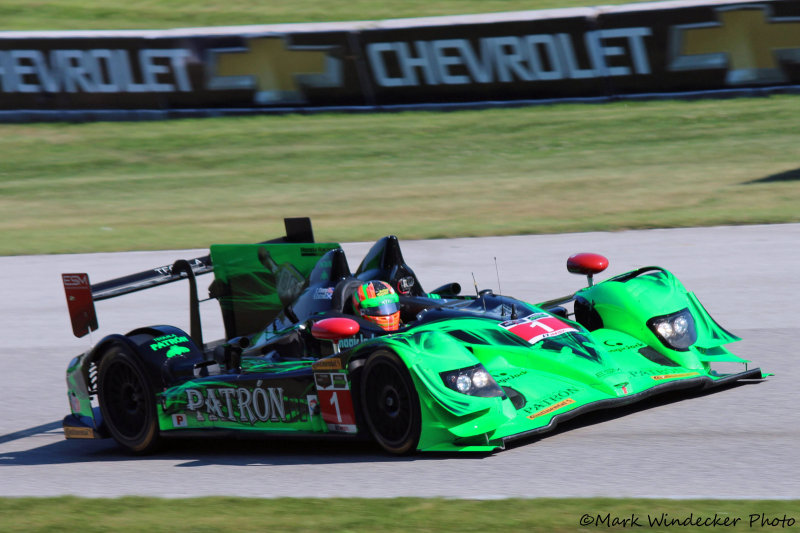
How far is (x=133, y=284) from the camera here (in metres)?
8.38

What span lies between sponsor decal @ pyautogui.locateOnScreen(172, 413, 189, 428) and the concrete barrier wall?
14.9 meters

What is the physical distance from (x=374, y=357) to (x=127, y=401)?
7.26 ft

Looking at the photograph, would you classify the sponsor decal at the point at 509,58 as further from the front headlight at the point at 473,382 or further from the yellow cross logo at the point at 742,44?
the front headlight at the point at 473,382

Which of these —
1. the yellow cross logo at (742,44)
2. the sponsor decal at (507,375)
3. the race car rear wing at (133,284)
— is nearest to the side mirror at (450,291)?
the race car rear wing at (133,284)

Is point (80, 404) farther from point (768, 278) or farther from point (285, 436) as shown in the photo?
point (768, 278)

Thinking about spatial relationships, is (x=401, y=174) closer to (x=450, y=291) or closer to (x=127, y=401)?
(x=450, y=291)

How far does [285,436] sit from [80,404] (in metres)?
1.85

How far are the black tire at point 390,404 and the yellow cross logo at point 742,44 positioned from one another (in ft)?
49.9

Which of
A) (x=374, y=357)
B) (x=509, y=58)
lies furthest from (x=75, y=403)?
(x=509, y=58)

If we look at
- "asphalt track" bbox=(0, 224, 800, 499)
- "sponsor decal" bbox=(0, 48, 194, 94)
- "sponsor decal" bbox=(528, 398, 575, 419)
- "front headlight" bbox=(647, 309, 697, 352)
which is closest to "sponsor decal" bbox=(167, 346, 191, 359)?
"asphalt track" bbox=(0, 224, 800, 499)

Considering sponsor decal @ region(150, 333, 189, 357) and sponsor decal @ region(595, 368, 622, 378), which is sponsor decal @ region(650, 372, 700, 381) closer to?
sponsor decal @ region(595, 368, 622, 378)

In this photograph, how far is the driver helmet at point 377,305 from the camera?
735cm

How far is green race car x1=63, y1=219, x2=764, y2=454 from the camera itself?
644 cm

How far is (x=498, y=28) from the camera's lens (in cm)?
2122
